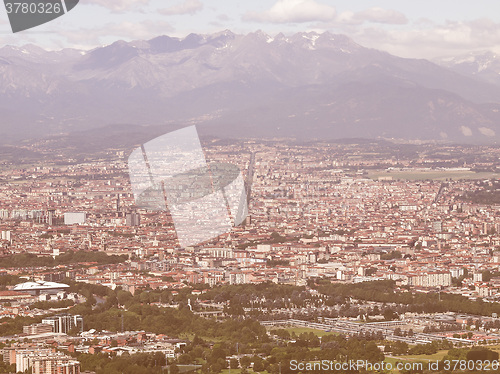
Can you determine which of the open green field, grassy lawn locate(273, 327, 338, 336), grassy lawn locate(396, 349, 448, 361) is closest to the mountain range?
the open green field

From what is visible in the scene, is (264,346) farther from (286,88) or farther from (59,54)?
(59,54)

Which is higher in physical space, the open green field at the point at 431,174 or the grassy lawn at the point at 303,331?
the open green field at the point at 431,174

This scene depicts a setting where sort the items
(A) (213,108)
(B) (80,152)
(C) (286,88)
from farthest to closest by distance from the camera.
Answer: (C) (286,88), (A) (213,108), (B) (80,152)

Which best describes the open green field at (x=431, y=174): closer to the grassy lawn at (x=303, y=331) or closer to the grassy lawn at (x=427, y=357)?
the grassy lawn at (x=303, y=331)

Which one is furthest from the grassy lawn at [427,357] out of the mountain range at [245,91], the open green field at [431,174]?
the mountain range at [245,91]

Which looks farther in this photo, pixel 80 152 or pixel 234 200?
pixel 80 152

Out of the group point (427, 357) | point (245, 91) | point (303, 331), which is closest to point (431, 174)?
point (303, 331)

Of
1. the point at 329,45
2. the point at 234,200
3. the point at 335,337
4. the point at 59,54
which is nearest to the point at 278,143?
the point at 234,200

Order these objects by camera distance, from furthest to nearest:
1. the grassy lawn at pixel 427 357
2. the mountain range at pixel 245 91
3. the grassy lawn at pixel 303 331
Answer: the mountain range at pixel 245 91 → the grassy lawn at pixel 303 331 → the grassy lawn at pixel 427 357
